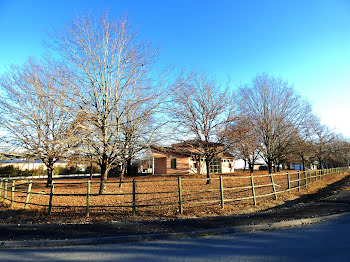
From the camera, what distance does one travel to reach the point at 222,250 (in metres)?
4.34

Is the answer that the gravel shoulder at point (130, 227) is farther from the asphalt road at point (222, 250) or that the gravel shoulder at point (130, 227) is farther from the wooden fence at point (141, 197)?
the wooden fence at point (141, 197)

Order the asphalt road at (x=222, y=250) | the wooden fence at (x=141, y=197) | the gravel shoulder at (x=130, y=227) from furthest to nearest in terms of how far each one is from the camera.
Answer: the wooden fence at (x=141, y=197)
the gravel shoulder at (x=130, y=227)
the asphalt road at (x=222, y=250)

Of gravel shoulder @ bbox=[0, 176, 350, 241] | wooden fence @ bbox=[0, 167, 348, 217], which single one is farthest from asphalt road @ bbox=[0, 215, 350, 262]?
wooden fence @ bbox=[0, 167, 348, 217]

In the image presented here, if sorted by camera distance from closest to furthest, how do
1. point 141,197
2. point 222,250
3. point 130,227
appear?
1. point 222,250
2. point 130,227
3. point 141,197

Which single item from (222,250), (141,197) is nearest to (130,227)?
(222,250)

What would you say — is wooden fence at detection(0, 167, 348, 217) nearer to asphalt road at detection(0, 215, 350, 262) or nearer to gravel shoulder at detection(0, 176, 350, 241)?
gravel shoulder at detection(0, 176, 350, 241)

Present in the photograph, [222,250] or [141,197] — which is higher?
[222,250]

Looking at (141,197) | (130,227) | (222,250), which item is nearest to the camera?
(222,250)

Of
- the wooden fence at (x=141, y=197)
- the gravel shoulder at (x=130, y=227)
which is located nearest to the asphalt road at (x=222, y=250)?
the gravel shoulder at (x=130, y=227)

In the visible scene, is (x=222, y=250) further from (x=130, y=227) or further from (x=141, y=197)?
(x=141, y=197)

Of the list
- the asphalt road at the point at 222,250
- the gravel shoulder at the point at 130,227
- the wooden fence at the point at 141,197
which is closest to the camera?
the asphalt road at the point at 222,250

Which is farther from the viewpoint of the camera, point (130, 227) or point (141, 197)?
point (141, 197)

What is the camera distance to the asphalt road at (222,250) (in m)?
3.98

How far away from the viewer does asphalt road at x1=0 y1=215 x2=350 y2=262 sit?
3.98m
